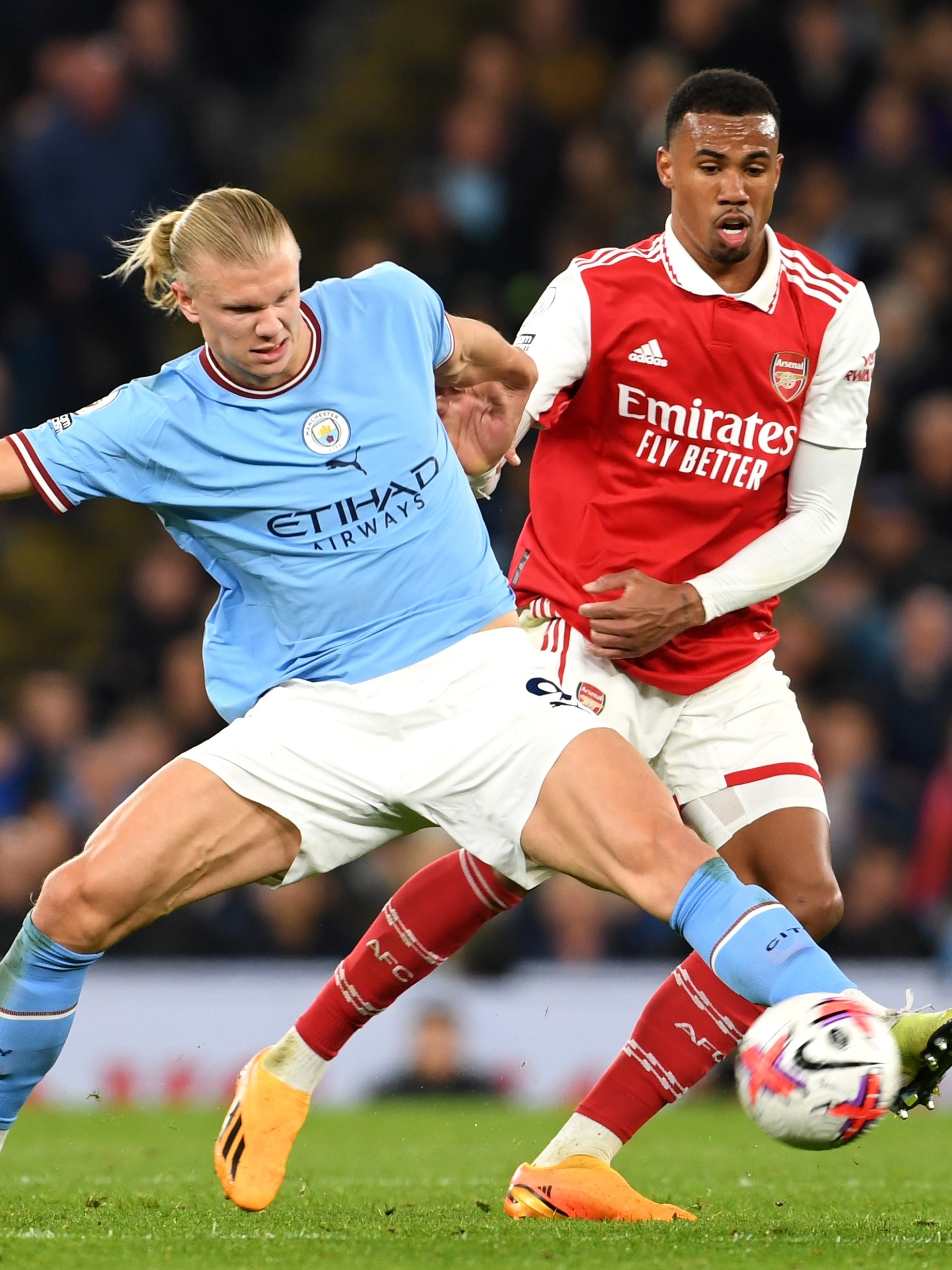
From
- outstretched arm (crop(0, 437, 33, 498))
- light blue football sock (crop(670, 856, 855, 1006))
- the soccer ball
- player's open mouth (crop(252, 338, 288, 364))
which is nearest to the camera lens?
the soccer ball

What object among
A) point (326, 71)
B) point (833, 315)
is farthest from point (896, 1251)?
point (326, 71)

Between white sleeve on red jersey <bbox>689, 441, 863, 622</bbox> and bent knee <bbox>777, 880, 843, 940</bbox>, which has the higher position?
white sleeve on red jersey <bbox>689, 441, 863, 622</bbox>

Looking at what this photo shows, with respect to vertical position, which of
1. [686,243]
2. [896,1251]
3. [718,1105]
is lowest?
[718,1105]

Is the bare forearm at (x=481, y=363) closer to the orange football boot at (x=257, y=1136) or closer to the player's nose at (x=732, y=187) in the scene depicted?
the player's nose at (x=732, y=187)

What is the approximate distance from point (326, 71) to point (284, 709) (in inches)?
381

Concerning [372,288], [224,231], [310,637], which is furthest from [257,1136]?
[224,231]

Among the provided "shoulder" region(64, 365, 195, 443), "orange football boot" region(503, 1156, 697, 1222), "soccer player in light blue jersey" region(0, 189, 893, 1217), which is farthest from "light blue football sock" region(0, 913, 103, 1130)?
"orange football boot" region(503, 1156, 697, 1222)

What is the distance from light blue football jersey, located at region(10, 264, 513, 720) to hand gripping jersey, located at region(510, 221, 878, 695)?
1.67 feet

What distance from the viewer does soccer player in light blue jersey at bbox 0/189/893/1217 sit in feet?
12.8

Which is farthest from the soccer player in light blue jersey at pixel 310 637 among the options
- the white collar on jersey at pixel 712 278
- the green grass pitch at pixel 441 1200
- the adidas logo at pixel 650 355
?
the white collar on jersey at pixel 712 278

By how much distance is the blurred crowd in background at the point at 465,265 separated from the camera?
884 cm

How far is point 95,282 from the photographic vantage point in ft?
36.2

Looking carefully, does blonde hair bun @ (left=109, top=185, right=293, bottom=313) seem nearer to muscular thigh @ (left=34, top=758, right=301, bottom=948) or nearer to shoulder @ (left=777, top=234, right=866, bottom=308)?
muscular thigh @ (left=34, top=758, right=301, bottom=948)

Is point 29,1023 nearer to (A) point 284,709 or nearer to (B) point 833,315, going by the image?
(A) point 284,709
